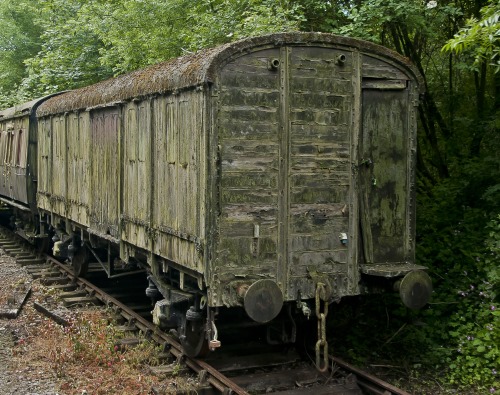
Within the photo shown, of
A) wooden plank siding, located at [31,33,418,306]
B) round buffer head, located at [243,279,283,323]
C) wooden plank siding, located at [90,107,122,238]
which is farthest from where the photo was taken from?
wooden plank siding, located at [90,107,122,238]

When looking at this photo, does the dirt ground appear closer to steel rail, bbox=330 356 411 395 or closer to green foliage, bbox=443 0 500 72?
steel rail, bbox=330 356 411 395

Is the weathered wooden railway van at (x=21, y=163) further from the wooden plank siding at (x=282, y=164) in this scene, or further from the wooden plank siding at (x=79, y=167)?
the wooden plank siding at (x=282, y=164)

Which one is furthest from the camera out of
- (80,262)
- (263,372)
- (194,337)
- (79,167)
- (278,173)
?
(80,262)

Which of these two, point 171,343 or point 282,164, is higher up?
point 282,164

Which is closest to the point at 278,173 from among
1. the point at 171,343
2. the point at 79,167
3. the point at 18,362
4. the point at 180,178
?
the point at 180,178

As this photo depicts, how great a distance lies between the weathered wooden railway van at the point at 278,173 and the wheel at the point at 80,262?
15.4ft

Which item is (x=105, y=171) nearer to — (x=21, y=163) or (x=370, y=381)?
(x=370, y=381)

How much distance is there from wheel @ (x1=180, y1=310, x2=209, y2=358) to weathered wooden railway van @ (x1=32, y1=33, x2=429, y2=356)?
0.17 meters

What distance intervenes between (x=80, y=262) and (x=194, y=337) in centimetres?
562

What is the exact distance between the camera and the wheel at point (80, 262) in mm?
12508

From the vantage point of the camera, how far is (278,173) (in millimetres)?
6738

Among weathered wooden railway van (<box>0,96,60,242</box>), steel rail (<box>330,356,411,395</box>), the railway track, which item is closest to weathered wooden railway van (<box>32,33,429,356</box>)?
the railway track

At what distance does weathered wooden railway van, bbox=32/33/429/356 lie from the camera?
21.3 ft

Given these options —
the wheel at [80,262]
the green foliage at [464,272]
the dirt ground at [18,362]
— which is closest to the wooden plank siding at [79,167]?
the wheel at [80,262]
